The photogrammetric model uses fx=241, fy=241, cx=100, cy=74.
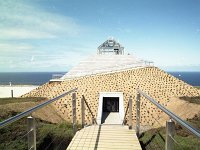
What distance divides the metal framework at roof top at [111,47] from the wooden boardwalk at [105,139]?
113ft

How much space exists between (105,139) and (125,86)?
74.0 feet

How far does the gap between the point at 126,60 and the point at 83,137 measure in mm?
32609

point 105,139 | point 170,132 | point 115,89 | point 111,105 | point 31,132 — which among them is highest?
point 170,132

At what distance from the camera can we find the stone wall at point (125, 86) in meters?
26.7

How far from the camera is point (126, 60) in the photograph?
38.7 meters

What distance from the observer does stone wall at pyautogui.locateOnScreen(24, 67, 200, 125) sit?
2666 centimetres

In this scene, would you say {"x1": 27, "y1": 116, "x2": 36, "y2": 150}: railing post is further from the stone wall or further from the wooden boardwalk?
the stone wall

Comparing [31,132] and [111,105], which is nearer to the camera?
[31,132]

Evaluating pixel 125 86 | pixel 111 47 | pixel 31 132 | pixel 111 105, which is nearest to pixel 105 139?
pixel 31 132

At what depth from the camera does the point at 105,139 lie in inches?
255

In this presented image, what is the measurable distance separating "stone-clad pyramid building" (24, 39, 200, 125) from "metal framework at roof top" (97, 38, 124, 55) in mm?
5815

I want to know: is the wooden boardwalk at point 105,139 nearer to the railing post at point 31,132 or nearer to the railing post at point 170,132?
the railing post at point 31,132

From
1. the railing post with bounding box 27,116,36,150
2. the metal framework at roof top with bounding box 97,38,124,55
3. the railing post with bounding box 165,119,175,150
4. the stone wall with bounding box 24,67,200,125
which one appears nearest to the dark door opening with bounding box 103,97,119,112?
the stone wall with bounding box 24,67,200,125

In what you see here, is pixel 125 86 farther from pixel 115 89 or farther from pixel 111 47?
→ pixel 111 47
